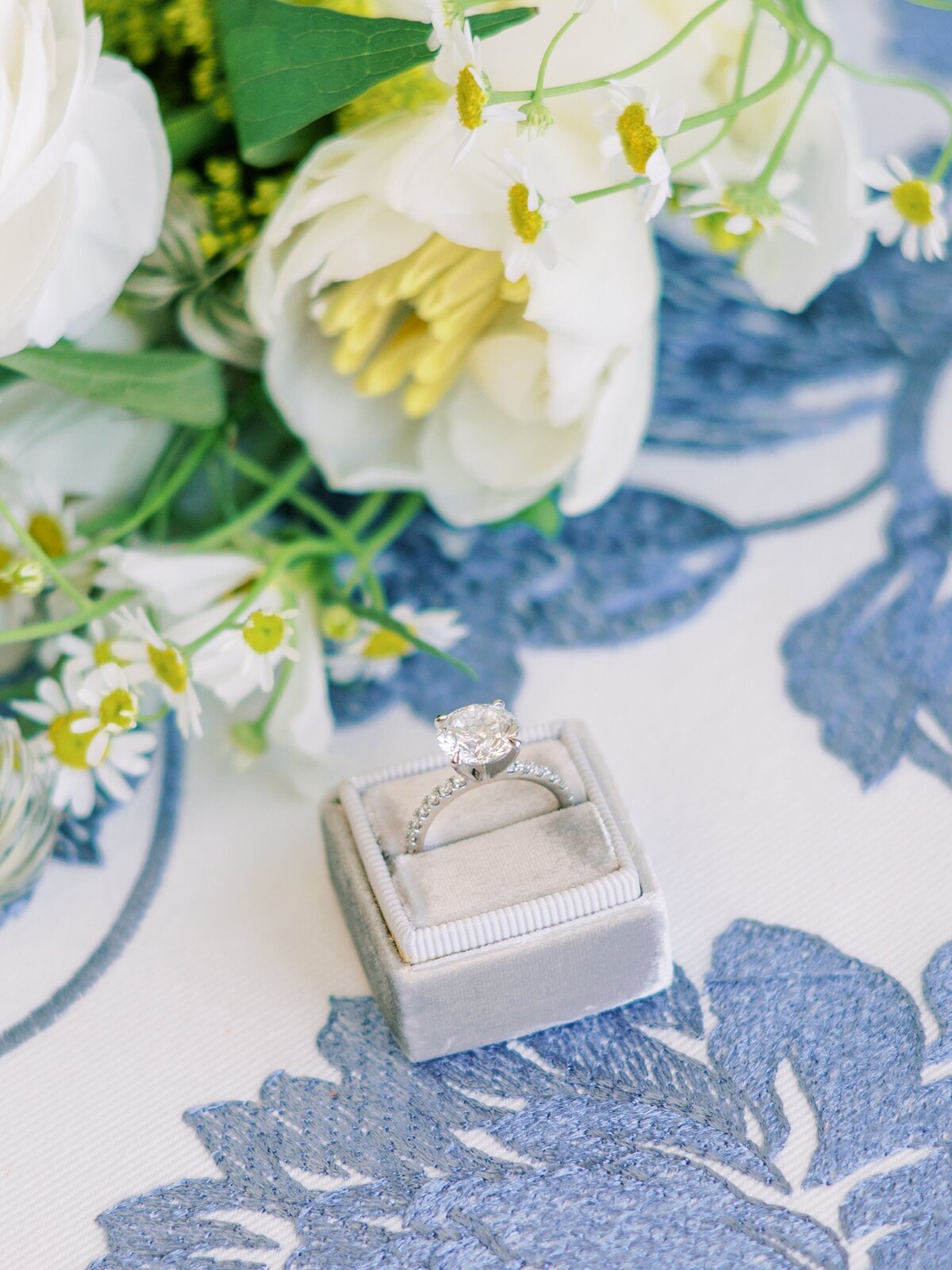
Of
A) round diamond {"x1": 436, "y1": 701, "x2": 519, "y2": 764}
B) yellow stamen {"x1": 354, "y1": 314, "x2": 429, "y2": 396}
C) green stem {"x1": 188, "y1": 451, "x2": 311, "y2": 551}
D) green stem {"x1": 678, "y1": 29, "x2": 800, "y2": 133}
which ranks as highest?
green stem {"x1": 678, "y1": 29, "x2": 800, "y2": 133}

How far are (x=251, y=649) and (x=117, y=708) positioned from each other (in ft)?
0.11

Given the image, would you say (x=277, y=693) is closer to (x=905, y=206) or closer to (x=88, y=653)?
(x=88, y=653)

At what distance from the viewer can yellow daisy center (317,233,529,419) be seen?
12.2 inches

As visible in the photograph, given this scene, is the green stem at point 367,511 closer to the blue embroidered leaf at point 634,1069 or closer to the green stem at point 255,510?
the green stem at point 255,510

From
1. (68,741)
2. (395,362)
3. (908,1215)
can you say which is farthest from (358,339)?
(908,1215)

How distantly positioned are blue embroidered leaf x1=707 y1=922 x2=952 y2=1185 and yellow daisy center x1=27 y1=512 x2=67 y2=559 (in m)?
0.19

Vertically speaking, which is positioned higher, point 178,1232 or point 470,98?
point 470,98

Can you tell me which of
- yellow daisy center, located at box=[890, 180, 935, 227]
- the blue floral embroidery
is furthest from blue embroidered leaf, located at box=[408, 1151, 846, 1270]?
yellow daisy center, located at box=[890, 180, 935, 227]

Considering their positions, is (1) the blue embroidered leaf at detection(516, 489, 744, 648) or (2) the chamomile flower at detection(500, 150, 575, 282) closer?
(2) the chamomile flower at detection(500, 150, 575, 282)

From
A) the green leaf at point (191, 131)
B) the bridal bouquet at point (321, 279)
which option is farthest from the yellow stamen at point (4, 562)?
the green leaf at point (191, 131)

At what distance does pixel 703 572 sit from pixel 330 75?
0.56 ft

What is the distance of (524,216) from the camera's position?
27cm

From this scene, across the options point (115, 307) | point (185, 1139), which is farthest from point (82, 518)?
point (185, 1139)

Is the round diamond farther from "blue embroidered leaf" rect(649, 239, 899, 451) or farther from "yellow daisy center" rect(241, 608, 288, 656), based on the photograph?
"blue embroidered leaf" rect(649, 239, 899, 451)
